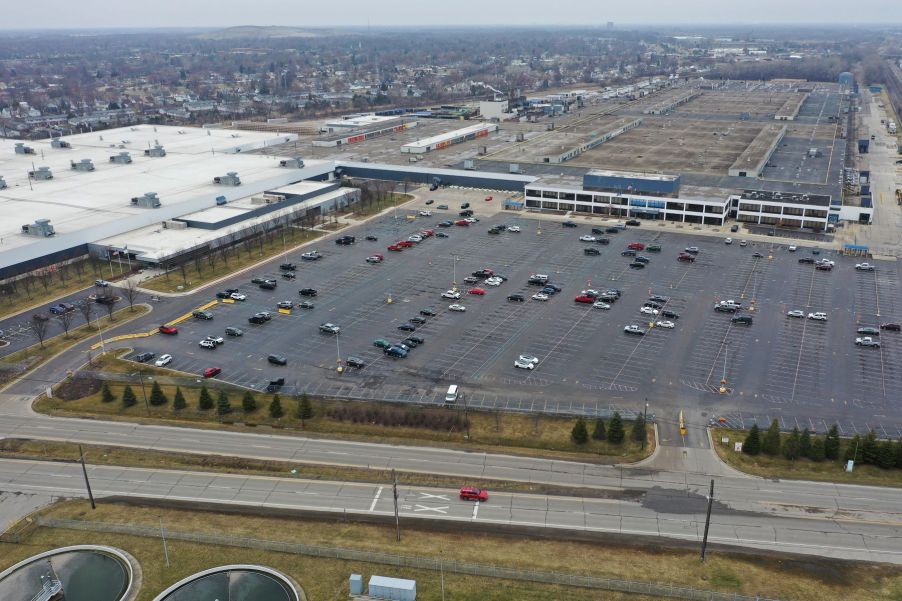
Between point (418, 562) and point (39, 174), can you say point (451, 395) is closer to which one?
point (418, 562)

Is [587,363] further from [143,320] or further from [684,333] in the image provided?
[143,320]

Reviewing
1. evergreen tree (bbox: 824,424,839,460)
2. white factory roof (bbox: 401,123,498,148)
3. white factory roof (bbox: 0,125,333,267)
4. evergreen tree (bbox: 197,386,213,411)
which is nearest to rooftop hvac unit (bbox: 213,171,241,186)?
white factory roof (bbox: 0,125,333,267)

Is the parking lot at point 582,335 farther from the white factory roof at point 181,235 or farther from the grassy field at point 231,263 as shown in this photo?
the white factory roof at point 181,235

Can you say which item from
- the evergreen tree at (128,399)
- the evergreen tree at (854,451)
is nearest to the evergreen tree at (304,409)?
the evergreen tree at (128,399)

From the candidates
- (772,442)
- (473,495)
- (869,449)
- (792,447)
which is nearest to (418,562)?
(473,495)

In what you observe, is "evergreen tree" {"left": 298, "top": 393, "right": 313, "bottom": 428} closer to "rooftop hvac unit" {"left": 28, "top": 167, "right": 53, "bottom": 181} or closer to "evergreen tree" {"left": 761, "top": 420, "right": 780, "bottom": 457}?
"evergreen tree" {"left": 761, "top": 420, "right": 780, "bottom": 457}
